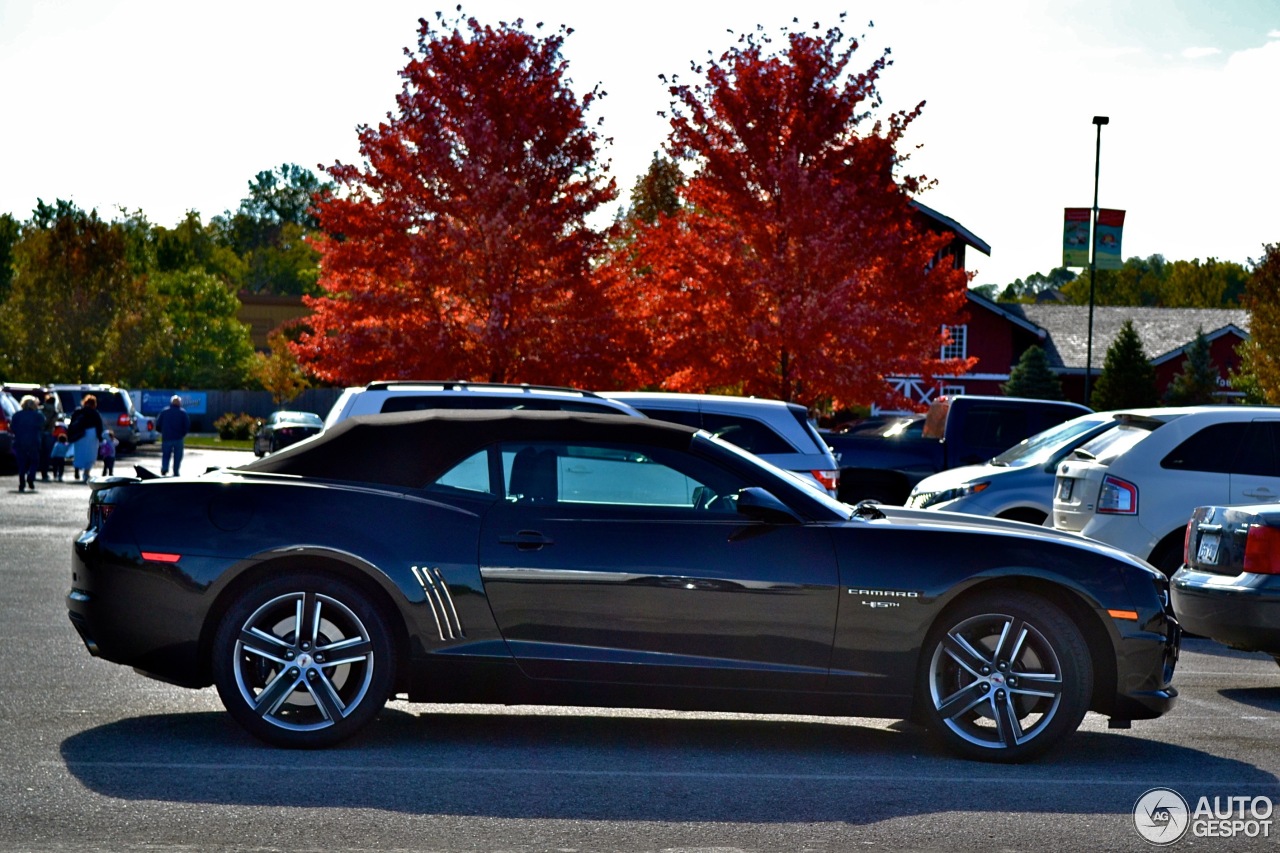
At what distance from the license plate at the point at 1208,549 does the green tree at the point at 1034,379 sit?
4594cm

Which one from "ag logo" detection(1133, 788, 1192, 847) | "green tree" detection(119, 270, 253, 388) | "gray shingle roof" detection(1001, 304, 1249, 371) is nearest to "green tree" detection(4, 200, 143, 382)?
"green tree" detection(119, 270, 253, 388)

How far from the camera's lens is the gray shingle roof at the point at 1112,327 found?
62.1 m

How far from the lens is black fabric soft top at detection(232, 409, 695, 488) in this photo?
7.00 meters

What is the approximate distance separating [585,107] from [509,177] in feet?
6.35

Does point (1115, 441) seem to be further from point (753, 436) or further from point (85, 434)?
point (85, 434)

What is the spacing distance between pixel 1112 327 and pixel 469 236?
156 ft

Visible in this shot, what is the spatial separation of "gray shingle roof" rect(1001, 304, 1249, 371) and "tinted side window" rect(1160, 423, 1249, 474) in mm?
47614

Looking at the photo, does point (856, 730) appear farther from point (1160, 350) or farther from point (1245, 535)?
point (1160, 350)

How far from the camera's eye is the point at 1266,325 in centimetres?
4919

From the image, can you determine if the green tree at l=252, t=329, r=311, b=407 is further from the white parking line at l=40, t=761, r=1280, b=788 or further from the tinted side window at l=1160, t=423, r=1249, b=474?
the white parking line at l=40, t=761, r=1280, b=788

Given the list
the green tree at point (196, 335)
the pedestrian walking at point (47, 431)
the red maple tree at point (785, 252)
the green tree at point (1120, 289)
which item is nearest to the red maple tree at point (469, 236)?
the red maple tree at point (785, 252)

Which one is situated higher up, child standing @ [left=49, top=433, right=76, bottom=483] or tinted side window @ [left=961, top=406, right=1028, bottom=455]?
tinted side window @ [left=961, top=406, right=1028, bottom=455]

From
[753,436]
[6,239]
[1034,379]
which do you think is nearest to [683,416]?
[753,436]

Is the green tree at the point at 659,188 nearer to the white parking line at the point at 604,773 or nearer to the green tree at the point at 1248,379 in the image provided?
the green tree at the point at 1248,379
